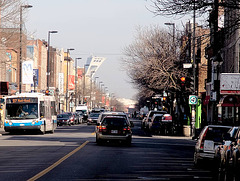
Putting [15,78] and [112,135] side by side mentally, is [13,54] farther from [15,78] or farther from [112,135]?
[112,135]

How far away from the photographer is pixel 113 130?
106 feet

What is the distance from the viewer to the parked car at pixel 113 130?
3238 cm

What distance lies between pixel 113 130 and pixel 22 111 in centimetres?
1361

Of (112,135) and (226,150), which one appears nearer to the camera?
(226,150)

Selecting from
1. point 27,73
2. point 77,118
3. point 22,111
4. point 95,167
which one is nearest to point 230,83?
point 22,111

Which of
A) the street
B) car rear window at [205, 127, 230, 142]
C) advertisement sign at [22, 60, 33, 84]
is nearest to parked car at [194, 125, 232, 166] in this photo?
car rear window at [205, 127, 230, 142]

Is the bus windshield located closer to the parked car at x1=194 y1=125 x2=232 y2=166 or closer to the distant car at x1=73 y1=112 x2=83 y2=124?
the parked car at x1=194 y1=125 x2=232 y2=166

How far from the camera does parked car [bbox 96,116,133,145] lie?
32.4 meters

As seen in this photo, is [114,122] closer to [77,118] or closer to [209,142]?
[209,142]

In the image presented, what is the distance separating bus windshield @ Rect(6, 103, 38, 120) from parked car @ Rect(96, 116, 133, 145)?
12.5m

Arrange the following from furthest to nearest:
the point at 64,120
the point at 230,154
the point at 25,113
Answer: the point at 64,120 → the point at 25,113 → the point at 230,154

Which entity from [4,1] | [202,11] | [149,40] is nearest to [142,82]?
[149,40]

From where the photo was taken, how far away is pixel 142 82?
63.0m

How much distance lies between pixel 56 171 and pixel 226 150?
5247 millimetres
